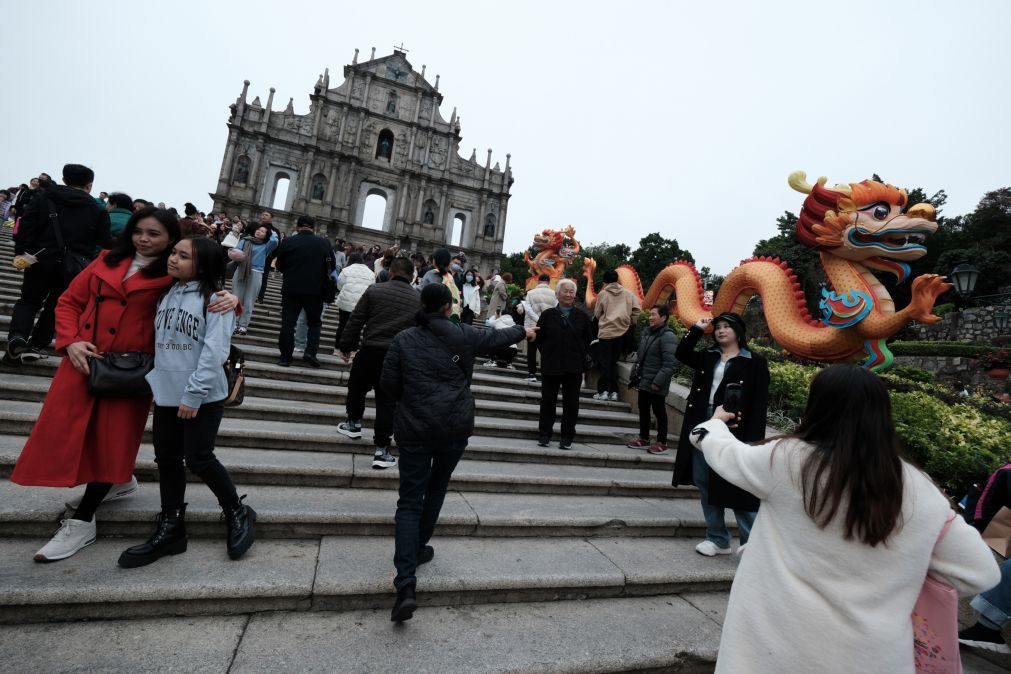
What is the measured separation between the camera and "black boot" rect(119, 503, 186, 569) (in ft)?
7.80

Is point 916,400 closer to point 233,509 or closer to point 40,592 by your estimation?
point 233,509

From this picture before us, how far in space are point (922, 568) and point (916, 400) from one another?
5360 millimetres

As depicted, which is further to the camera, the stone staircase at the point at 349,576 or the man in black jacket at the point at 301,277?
the man in black jacket at the point at 301,277

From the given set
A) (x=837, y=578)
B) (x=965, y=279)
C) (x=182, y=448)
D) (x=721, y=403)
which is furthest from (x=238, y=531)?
(x=965, y=279)

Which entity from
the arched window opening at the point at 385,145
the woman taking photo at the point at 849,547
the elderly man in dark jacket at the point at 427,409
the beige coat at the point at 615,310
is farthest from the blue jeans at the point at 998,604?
the arched window opening at the point at 385,145

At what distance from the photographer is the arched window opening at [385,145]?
125ft

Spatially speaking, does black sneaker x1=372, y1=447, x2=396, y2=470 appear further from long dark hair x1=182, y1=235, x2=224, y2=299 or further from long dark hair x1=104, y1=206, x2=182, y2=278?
long dark hair x1=104, y1=206, x2=182, y2=278

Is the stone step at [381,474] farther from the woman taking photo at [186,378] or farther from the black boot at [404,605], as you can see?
the black boot at [404,605]

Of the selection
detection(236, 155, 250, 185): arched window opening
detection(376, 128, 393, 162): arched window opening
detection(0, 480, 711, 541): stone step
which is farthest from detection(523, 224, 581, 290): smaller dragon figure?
detection(376, 128, 393, 162): arched window opening

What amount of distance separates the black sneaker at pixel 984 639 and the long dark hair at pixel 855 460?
2659mm

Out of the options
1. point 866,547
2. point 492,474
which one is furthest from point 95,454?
point 866,547

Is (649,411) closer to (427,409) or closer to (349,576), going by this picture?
(427,409)

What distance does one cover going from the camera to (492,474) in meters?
4.08

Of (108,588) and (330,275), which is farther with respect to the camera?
(330,275)
